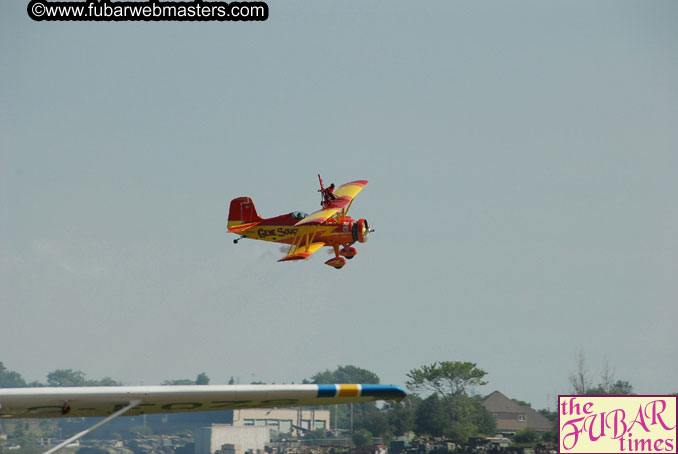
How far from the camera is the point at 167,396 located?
2123 centimetres

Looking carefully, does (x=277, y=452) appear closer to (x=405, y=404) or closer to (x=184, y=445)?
(x=405, y=404)

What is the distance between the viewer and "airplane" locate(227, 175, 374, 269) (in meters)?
63.1

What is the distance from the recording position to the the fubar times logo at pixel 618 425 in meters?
35.0

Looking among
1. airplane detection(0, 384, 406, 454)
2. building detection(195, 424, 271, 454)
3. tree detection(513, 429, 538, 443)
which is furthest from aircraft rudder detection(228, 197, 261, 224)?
airplane detection(0, 384, 406, 454)

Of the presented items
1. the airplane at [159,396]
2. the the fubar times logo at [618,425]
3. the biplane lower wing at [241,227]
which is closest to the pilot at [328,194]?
the biplane lower wing at [241,227]

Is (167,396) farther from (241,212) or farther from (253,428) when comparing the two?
(253,428)

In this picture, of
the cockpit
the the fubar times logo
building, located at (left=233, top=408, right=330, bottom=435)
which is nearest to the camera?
the the fubar times logo

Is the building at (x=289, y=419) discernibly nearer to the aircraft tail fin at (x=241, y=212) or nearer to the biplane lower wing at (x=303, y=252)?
the aircraft tail fin at (x=241, y=212)

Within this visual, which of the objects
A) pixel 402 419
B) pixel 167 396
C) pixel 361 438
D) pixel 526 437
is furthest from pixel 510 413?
pixel 167 396

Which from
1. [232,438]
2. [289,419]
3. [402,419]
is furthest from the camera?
[289,419]

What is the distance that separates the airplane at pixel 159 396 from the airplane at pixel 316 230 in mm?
39410

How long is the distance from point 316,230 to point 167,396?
43201 millimetres

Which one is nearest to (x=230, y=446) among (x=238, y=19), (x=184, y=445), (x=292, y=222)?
(x=184, y=445)

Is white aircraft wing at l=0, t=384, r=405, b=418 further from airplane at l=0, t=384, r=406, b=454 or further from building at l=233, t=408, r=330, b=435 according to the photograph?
building at l=233, t=408, r=330, b=435
